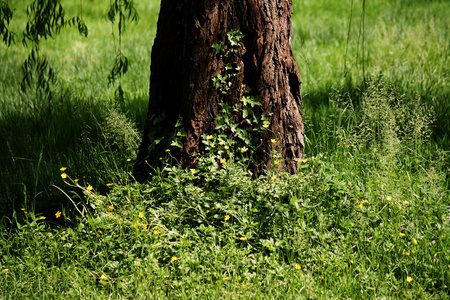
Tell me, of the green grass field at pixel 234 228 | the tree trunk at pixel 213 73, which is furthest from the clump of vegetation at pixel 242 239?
the tree trunk at pixel 213 73

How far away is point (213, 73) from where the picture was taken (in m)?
3.11

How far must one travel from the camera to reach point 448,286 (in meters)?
2.56

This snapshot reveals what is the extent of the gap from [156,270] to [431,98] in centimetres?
372

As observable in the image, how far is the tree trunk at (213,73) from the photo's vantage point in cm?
307

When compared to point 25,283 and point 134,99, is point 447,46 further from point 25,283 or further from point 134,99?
point 25,283

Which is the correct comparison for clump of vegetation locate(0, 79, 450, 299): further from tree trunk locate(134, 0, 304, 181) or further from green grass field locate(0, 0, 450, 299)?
tree trunk locate(134, 0, 304, 181)

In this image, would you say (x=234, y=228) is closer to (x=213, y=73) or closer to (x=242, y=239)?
(x=242, y=239)

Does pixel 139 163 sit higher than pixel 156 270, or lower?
higher

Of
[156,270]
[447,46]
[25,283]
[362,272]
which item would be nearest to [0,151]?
[25,283]

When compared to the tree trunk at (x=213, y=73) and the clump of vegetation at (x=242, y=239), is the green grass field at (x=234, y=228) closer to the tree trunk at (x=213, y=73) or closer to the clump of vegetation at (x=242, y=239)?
the clump of vegetation at (x=242, y=239)

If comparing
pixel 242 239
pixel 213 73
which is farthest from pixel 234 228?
pixel 213 73

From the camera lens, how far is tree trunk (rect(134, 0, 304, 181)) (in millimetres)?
3070

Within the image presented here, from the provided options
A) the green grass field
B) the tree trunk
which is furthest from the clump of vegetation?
the tree trunk

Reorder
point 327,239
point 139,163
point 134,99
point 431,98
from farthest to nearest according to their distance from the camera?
point 134,99 < point 431,98 < point 139,163 < point 327,239
